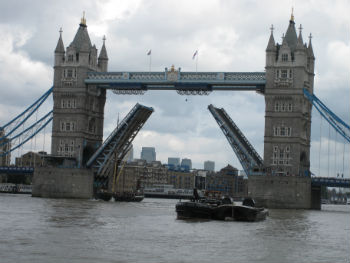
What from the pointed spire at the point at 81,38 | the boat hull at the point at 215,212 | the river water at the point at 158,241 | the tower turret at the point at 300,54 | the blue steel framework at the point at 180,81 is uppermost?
the pointed spire at the point at 81,38

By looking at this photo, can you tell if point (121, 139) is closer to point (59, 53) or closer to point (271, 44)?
point (59, 53)

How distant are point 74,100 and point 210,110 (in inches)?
801

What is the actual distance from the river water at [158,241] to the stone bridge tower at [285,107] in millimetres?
33414

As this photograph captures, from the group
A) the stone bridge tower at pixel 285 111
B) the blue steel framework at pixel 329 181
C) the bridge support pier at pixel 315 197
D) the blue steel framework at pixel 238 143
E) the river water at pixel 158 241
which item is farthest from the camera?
the bridge support pier at pixel 315 197

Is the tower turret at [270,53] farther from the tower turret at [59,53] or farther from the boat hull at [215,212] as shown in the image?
the boat hull at [215,212]

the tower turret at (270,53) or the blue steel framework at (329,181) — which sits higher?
the tower turret at (270,53)

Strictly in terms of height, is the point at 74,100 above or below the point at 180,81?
below

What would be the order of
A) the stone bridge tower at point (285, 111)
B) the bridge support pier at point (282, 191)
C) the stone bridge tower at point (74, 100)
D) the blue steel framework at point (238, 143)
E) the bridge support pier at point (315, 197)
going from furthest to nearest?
the stone bridge tower at point (74, 100), the bridge support pier at point (315, 197), the stone bridge tower at point (285, 111), the blue steel framework at point (238, 143), the bridge support pier at point (282, 191)

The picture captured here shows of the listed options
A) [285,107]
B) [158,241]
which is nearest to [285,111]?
[285,107]

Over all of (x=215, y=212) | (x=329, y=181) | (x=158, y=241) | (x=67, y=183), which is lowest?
(x=158, y=241)

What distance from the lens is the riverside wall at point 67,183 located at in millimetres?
95062

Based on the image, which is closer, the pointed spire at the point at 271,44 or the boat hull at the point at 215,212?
the boat hull at the point at 215,212

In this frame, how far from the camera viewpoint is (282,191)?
285 feet

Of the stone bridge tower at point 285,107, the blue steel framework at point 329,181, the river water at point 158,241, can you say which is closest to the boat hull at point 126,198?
the stone bridge tower at point 285,107
